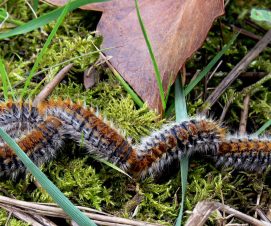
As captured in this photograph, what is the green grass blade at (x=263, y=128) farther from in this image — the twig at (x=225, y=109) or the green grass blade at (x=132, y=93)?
the green grass blade at (x=132, y=93)

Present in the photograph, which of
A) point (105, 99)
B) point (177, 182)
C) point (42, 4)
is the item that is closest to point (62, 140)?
point (105, 99)

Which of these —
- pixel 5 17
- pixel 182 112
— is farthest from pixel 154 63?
pixel 5 17

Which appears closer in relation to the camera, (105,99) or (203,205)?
(203,205)

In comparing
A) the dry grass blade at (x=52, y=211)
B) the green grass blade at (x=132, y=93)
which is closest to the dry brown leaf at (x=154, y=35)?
the green grass blade at (x=132, y=93)

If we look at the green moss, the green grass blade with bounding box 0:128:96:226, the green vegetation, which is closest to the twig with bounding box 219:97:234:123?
the green vegetation

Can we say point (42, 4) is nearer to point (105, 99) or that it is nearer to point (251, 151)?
point (105, 99)

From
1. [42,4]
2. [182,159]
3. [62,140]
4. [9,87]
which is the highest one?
[42,4]

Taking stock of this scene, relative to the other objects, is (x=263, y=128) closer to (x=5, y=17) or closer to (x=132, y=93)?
(x=132, y=93)

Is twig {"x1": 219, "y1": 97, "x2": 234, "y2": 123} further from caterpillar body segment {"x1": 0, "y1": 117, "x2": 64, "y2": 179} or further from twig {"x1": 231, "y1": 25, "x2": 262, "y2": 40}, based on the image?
caterpillar body segment {"x1": 0, "y1": 117, "x2": 64, "y2": 179}
